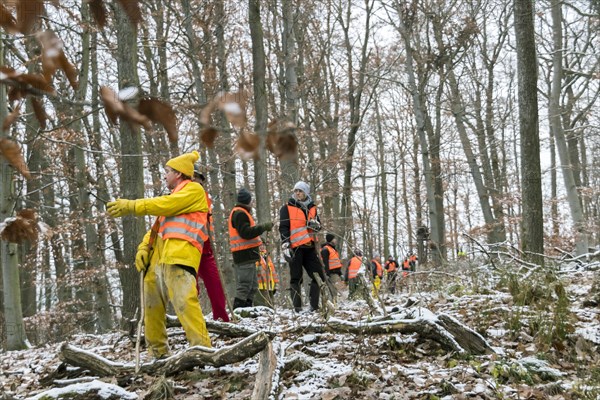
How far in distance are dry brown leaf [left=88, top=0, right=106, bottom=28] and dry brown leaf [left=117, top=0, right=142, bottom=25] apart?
242 millimetres

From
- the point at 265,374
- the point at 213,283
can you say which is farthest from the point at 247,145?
the point at 213,283

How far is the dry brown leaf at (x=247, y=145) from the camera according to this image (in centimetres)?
154

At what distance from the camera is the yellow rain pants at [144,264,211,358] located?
4.87 metres

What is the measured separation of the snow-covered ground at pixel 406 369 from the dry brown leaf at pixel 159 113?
8.78ft

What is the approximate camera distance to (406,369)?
14.4 ft

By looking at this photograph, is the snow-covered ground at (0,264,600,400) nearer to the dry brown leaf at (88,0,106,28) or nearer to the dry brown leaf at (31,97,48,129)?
the dry brown leaf at (31,97,48,129)

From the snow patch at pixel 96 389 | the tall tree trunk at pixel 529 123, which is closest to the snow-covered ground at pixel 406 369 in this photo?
the snow patch at pixel 96 389

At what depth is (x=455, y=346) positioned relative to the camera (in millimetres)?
4621

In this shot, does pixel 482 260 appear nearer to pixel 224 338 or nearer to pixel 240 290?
pixel 240 290

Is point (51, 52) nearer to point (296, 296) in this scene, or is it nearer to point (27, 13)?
point (27, 13)

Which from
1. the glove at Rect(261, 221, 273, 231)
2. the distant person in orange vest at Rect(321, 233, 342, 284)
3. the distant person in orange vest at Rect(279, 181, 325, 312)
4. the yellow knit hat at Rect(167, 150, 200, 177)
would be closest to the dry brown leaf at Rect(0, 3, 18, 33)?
the yellow knit hat at Rect(167, 150, 200, 177)

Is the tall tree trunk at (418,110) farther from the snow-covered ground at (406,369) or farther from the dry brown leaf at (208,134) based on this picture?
the dry brown leaf at (208,134)

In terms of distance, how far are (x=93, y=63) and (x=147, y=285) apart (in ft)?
45.0

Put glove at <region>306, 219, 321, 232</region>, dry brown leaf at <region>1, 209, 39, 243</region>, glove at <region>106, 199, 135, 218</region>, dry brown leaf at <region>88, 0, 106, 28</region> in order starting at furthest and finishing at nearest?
glove at <region>306, 219, 321, 232</region> → glove at <region>106, 199, 135, 218</region> → dry brown leaf at <region>1, 209, 39, 243</region> → dry brown leaf at <region>88, 0, 106, 28</region>
